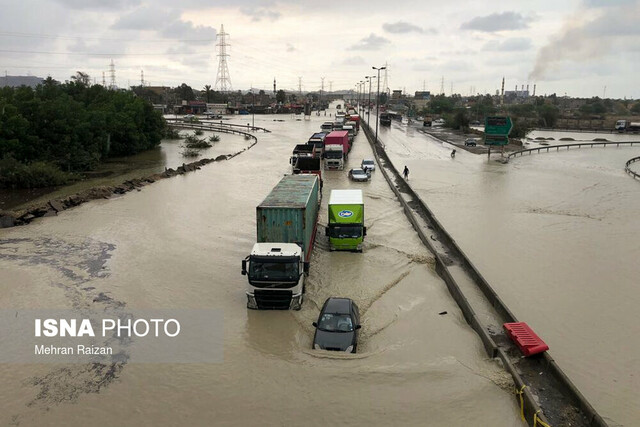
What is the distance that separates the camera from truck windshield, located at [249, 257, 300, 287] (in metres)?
13.3

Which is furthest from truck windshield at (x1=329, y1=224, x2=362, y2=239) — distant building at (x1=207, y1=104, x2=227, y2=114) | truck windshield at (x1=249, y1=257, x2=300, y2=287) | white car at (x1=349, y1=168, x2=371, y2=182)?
distant building at (x1=207, y1=104, x2=227, y2=114)

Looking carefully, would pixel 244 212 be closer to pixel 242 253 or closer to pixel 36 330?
pixel 242 253

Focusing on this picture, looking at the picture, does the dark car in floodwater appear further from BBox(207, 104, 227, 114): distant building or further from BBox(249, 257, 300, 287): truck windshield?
BBox(207, 104, 227, 114): distant building

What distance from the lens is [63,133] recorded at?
41.3 meters

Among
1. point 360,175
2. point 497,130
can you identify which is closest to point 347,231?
point 360,175

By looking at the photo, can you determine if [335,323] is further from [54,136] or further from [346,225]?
[54,136]

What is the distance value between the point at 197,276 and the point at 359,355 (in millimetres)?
7849

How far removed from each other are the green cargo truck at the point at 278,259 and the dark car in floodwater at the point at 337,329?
1575mm

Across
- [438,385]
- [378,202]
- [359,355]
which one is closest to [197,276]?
[359,355]

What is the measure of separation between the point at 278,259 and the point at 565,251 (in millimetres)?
14838

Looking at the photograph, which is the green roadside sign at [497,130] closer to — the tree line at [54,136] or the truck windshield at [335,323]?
the tree line at [54,136]

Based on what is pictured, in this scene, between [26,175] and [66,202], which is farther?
[26,175]

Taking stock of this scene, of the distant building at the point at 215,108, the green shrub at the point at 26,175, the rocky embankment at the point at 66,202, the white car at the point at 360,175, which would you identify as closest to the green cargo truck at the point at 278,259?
the rocky embankment at the point at 66,202

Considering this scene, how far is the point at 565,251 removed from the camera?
21203 millimetres
